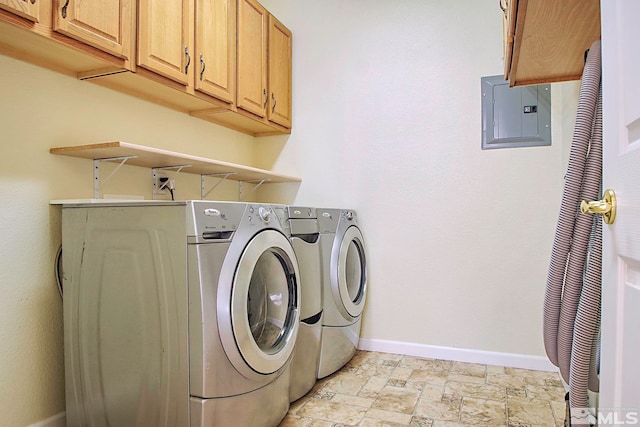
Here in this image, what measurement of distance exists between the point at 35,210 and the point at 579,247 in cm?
199

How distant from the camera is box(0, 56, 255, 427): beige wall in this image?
5.37 ft

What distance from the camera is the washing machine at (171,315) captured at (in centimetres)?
141

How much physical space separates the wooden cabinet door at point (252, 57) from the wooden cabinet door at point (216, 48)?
7cm

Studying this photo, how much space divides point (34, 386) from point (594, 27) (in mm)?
2527

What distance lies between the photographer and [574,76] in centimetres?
190

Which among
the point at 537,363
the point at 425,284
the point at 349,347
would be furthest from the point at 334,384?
the point at 537,363

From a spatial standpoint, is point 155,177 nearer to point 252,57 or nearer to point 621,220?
point 252,57

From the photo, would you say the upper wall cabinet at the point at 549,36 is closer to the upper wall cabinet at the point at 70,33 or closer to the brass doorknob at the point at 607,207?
the brass doorknob at the point at 607,207

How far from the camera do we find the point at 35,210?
5.69 feet

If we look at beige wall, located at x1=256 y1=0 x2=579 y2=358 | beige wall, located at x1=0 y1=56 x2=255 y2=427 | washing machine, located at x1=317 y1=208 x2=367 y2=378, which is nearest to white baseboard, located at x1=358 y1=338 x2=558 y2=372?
Result: beige wall, located at x1=256 y1=0 x2=579 y2=358

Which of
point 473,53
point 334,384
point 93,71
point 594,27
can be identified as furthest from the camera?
point 473,53

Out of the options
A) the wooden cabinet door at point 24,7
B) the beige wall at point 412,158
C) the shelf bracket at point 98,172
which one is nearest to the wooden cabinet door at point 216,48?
the beige wall at point 412,158

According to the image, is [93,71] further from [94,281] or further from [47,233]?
[94,281]

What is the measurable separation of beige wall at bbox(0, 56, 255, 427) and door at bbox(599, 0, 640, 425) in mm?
1963
